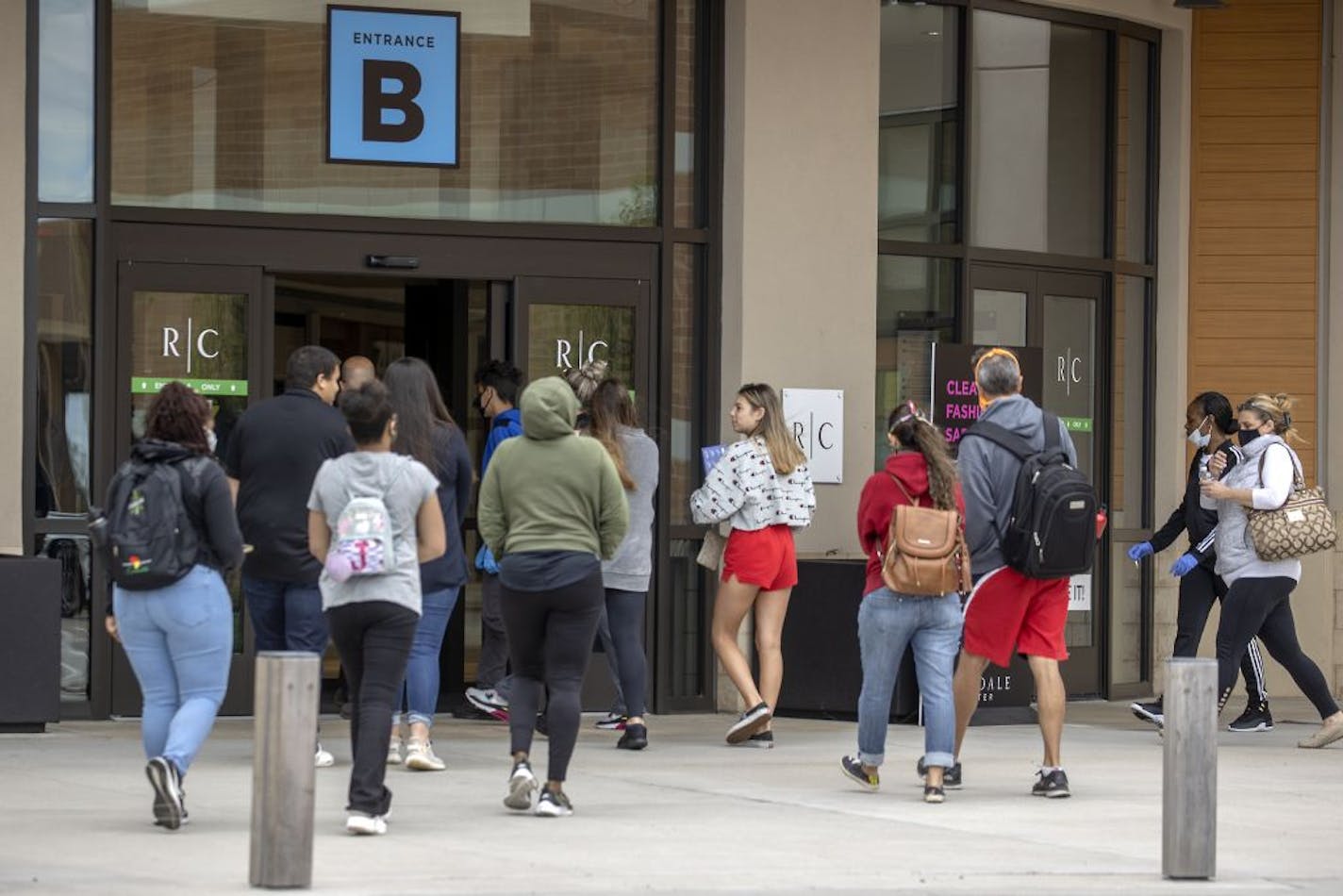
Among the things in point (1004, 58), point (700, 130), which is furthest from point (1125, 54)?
point (700, 130)

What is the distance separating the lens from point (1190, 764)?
756cm

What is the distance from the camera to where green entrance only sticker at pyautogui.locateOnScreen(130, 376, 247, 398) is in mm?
12492

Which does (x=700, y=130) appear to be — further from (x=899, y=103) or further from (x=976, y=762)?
(x=976, y=762)

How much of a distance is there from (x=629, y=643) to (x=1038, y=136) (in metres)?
5.20

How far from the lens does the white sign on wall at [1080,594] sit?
14.8 meters

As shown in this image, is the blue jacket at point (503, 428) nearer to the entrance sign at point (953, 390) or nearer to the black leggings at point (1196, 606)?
the entrance sign at point (953, 390)

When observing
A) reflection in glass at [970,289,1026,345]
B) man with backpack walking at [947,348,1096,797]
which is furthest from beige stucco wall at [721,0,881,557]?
man with backpack walking at [947,348,1096,797]

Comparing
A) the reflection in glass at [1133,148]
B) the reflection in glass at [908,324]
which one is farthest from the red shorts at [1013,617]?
the reflection in glass at [1133,148]

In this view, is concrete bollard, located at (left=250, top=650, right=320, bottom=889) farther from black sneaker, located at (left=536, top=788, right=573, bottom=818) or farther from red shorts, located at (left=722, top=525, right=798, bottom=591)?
red shorts, located at (left=722, top=525, right=798, bottom=591)

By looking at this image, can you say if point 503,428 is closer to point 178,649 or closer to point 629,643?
point 629,643

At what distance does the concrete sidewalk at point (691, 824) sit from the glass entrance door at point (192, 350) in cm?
49

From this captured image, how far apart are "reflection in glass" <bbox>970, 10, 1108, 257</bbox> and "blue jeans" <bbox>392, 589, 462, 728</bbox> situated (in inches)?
216

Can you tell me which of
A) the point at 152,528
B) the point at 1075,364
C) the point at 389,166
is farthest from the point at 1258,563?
the point at 152,528

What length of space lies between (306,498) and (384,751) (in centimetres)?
208
